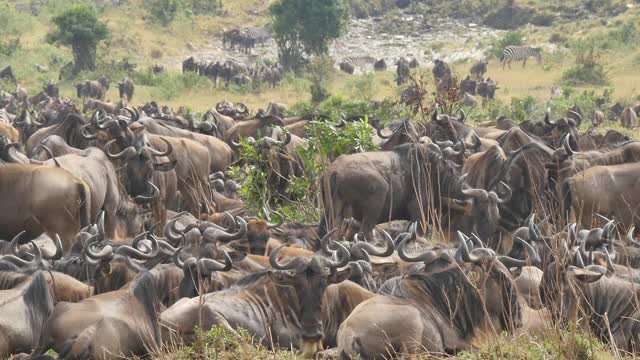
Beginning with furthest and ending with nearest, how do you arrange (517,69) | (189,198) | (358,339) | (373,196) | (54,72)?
1. (517,69)
2. (54,72)
3. (189,198)
4. (373,196)
5. (358,339)

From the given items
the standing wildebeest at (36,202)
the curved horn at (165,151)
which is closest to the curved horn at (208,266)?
the standing wildebeest at (36,202)

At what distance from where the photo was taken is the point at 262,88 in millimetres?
43750

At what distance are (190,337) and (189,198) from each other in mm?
6527

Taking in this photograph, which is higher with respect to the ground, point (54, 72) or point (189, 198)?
point (189, 198)

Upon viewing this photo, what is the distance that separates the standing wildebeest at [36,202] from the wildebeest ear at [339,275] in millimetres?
3397

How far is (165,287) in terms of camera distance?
8055mm

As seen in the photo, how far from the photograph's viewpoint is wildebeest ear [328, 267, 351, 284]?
25.3ft

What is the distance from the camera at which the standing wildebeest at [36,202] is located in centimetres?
995

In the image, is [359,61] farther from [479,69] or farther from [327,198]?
[327,198]

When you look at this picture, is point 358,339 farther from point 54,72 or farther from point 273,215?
point 54,72

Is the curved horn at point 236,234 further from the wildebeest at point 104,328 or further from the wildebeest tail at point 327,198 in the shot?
the wildebeest at point 104,328

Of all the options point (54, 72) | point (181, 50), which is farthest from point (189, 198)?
point (181, 50)

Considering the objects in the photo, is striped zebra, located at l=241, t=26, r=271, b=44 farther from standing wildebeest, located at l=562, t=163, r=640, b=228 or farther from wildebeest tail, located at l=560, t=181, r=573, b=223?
standing wildebeest, located at l=562, t=163, r=640, b=228

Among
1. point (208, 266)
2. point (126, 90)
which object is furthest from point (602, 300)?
point (126, 90)
